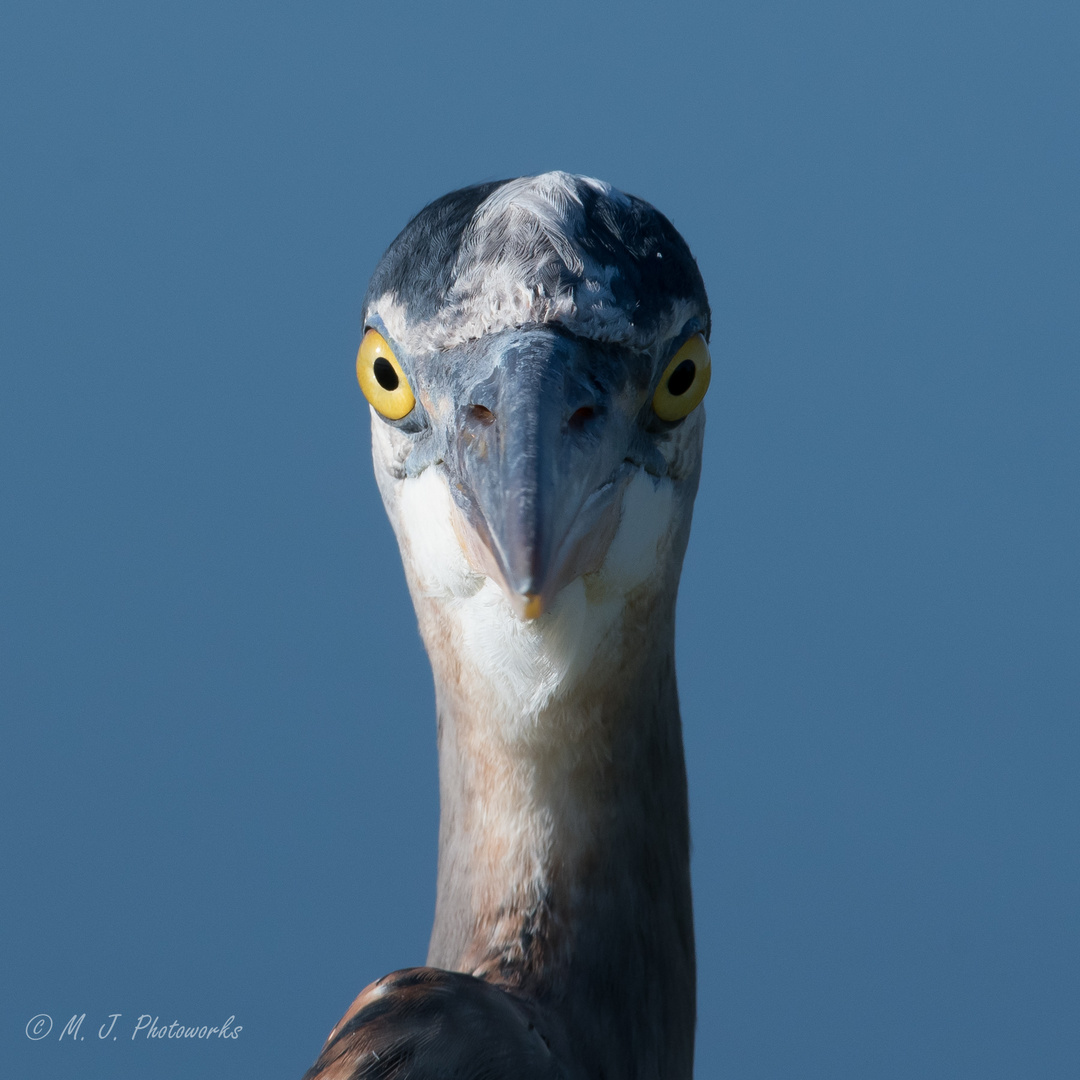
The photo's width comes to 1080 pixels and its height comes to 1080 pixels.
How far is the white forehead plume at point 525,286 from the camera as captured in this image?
2154mm

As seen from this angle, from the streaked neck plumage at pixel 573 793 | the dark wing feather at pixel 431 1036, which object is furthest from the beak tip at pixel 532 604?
the dark wing feather at pixel 431 1036

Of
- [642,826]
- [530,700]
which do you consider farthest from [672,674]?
[530,700]

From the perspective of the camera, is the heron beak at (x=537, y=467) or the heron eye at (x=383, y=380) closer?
A: the heron beak at (x=537, y=467)

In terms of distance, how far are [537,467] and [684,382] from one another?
51cm

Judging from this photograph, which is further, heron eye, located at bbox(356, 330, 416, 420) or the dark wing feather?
heron eye, located at bbox(356, 330, 416, 420)

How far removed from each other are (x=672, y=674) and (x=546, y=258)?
994 millimetres

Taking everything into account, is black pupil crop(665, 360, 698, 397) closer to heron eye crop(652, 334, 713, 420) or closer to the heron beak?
heron eye crop(652, 334, 713, 420)

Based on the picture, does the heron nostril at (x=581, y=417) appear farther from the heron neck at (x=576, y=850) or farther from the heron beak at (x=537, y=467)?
the heron neck at (x=576, y=850)

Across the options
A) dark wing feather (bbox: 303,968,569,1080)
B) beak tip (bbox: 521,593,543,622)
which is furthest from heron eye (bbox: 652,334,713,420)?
dark wing feather (bbox: 303,968,569,1080)

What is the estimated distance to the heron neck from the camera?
2350 millimetres

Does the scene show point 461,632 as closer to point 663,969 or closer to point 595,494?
point 595,494

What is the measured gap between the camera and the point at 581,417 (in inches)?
83.0

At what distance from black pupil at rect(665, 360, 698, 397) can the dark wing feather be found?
109 centimetres

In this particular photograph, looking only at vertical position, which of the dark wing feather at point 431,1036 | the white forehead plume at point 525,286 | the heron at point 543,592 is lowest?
the dark wing feather at point 431,1036
